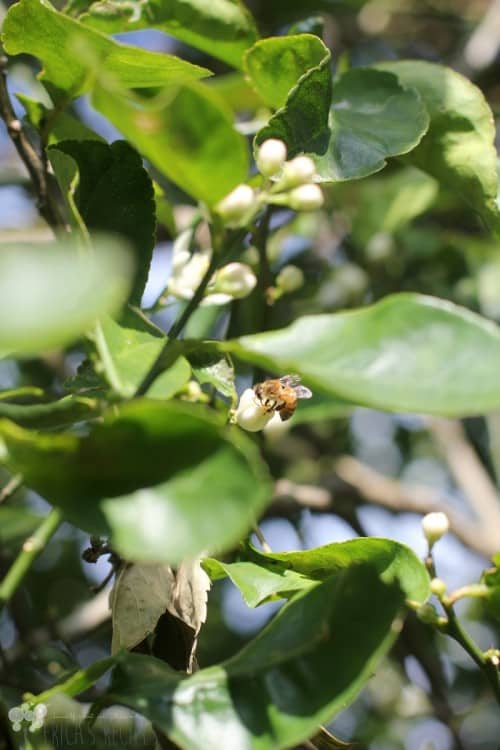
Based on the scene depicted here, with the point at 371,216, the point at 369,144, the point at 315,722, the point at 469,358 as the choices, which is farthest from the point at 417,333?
the point at 371,216

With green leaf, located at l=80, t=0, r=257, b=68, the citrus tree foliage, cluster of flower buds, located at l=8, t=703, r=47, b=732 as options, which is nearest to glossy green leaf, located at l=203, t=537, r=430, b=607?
the citrus tree foliage

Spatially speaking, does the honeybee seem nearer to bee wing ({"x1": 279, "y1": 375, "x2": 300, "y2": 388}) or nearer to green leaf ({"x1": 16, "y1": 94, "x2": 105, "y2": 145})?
bee wing ({"x1": 279, "y1": 375, "x2": 300, "y2": 388})

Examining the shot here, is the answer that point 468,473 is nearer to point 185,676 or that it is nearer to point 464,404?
point 185,676

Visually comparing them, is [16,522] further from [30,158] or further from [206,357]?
[206,357]

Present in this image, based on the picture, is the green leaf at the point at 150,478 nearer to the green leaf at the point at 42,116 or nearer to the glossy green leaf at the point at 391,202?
the green leaf at the point at 42,116

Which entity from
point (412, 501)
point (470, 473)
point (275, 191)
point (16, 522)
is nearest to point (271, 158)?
point (275, 191)

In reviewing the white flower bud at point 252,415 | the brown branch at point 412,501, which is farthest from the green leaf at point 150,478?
the brown branch at point 412,501
